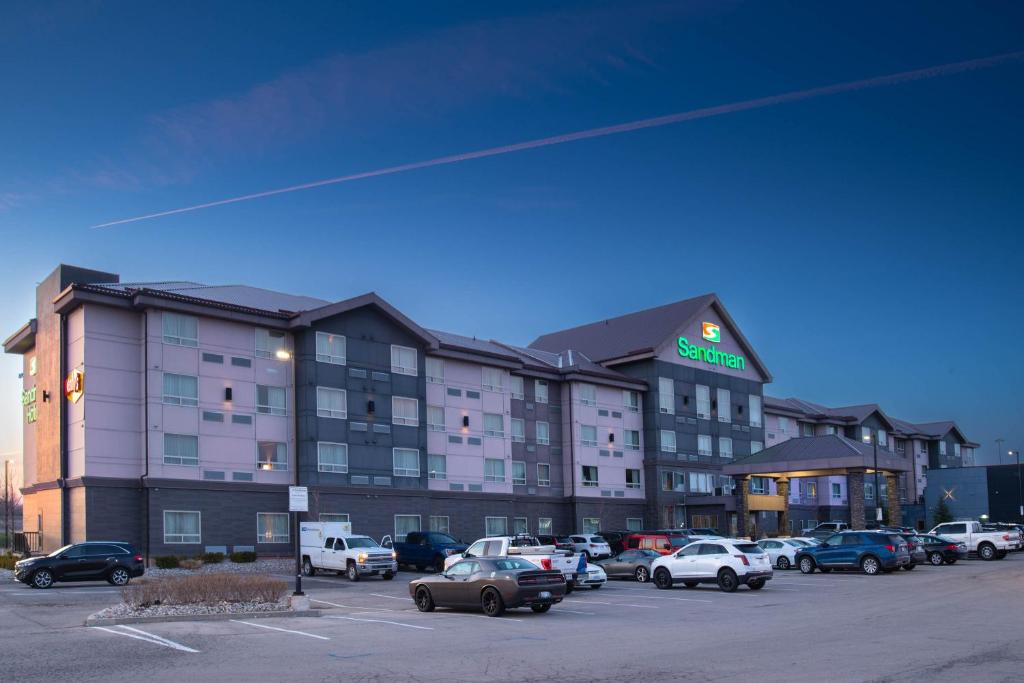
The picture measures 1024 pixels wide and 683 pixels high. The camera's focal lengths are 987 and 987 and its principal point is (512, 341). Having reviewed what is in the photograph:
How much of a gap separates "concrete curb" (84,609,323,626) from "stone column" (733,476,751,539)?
44.4m

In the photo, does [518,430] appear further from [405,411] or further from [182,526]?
[182,526]

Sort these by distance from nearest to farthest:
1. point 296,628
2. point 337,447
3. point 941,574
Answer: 1. point 296,628
2. point 941,574
3. point 337,447

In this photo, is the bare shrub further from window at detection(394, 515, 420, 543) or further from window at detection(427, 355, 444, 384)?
window at detection(427, 355, 444, 384)

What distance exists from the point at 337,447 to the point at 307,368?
14.3ft

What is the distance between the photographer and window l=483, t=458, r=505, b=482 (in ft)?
192

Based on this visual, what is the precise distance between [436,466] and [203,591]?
103ft

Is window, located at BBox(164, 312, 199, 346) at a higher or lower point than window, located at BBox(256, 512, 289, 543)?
higher

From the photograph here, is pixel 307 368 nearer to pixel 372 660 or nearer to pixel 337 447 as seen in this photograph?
pixel 337 447

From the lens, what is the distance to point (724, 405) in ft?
245

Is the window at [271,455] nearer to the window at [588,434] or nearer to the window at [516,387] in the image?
the window at [516,387]

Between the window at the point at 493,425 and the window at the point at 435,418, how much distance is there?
3.37 m

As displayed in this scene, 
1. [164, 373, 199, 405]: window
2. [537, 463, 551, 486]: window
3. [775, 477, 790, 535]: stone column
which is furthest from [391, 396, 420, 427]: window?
[775, 477, 790, 535]: stone column

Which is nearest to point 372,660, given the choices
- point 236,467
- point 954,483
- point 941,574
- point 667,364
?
point 941,574

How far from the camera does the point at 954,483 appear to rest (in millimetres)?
93625
